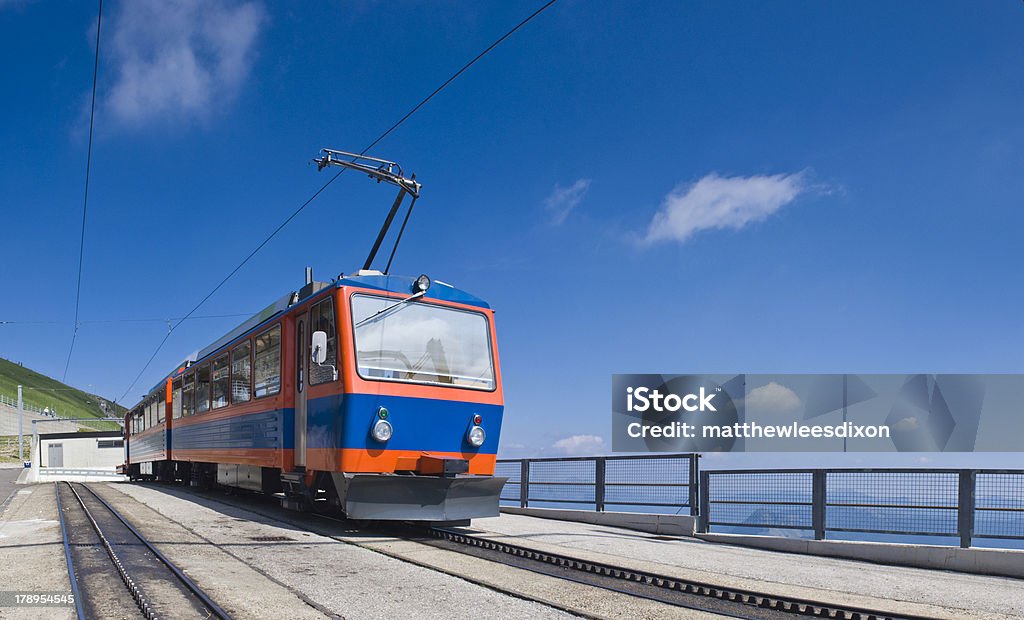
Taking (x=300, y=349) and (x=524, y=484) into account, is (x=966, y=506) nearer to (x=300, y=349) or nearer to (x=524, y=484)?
(x=524, y=484)

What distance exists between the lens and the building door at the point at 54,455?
237 ft

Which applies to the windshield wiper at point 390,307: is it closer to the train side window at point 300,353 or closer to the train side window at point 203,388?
the train side window at point 300,353

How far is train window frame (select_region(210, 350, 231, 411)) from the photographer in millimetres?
14721

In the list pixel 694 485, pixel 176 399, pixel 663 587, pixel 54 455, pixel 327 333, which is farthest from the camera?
pixel 54 455

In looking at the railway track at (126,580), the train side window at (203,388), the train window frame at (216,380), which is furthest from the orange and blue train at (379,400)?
the train side window at (203,388)

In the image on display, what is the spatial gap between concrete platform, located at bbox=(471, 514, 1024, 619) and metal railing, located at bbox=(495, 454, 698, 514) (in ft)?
2.77

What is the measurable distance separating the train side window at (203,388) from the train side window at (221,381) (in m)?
0.71

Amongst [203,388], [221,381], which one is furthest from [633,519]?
[203,388]

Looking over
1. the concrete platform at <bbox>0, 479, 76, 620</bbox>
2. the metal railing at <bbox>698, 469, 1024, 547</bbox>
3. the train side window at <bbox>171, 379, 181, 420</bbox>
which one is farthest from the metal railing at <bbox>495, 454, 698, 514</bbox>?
the train side window at <bbox>171, 379, 181, 420</bbox>

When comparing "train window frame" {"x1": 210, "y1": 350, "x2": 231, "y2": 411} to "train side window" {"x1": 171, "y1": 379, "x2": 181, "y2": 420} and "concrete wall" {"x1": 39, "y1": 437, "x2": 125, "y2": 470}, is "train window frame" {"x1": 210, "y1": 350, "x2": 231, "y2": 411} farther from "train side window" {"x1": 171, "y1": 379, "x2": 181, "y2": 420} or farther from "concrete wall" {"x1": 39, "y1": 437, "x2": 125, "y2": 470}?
"concrete wall" {"x1": 39, "y1": 437, "x2": 125, "y2": 470}

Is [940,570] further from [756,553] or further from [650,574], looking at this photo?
[650,574]

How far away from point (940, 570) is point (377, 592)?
6.55 meters

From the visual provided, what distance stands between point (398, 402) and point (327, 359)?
3.72 feet

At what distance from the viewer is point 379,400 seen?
10242 millimetres
